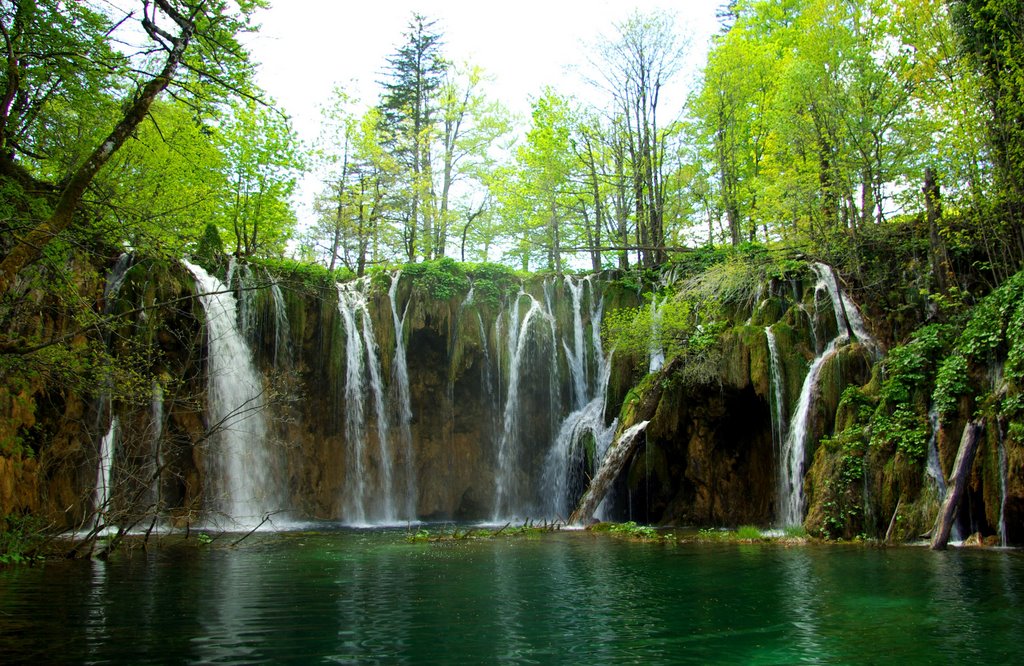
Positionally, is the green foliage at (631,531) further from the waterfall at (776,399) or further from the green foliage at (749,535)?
the waterfall at (776,399)

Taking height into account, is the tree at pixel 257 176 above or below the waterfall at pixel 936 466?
above

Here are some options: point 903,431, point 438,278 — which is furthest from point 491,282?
point 903,431

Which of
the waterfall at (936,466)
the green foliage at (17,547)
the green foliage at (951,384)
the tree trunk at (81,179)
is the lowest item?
the green foliage at (17,547)

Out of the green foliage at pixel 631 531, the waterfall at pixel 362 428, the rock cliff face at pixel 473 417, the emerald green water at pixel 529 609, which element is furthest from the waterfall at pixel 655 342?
the waterfall at pixel 362 428

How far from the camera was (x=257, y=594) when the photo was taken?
7.51 meters

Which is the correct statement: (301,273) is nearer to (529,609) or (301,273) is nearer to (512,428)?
(512,428)

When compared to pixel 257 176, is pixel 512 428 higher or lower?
lower

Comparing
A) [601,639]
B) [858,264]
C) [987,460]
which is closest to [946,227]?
[858,264]

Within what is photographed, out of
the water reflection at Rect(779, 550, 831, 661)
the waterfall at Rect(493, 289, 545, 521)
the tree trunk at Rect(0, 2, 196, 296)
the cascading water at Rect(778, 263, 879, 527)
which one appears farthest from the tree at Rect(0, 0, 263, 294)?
the waterfall at Rect(493, 289, 545, 521)

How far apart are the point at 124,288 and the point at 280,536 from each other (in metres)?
7.79

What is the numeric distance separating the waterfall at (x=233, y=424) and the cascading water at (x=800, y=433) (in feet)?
41.8

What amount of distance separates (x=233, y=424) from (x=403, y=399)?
5760mm

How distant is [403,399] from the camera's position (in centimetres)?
2323

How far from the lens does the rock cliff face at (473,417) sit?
12.6 m
